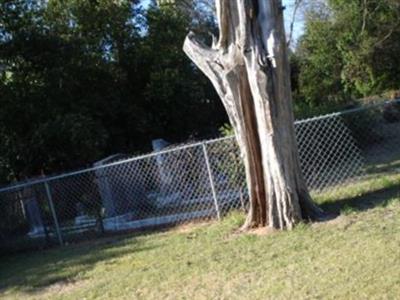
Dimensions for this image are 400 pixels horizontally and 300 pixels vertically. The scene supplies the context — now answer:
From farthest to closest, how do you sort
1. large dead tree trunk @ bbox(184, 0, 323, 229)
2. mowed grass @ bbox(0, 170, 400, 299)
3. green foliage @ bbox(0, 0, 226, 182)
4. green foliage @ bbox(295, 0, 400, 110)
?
green foliage @ bbox(295, 0, 400, 110), green foliage @ bbox(0, 0, 226, 182), large dead tree trunk @ bbox(184, 0, 323, 229), mowed grass @ bbox(0, 170, 400, 299)

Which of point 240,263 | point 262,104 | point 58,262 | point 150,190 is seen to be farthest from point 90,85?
point 240,263

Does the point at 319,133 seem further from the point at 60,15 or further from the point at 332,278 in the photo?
the point at 60,15

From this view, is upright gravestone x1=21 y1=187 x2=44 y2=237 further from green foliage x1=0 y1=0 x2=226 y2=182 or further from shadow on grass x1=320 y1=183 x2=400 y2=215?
shadow on grass x1=320 y1=183 x2=400 y2=215

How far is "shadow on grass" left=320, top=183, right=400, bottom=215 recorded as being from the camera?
9.15 meters

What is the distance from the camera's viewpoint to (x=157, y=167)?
13258mm

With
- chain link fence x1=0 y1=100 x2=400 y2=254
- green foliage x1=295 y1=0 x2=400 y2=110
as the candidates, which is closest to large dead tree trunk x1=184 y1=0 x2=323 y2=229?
chain link fence x1=0 y1=100 x2=400 y2=254

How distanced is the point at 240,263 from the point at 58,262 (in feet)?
11.8

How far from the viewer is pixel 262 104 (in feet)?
28.9

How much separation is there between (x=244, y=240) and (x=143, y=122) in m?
11.7

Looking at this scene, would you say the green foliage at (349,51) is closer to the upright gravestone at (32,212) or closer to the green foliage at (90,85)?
the green foliage at (90,85)

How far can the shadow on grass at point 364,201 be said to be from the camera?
915 cm

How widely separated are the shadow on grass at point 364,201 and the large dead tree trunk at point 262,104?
15.1 inches

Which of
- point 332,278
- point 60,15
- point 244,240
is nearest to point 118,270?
point 244,240

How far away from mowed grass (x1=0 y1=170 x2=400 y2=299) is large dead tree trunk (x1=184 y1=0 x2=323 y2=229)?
46cm
